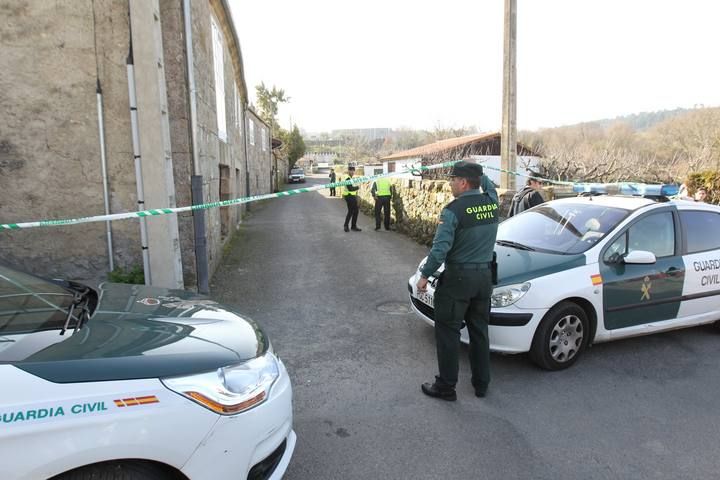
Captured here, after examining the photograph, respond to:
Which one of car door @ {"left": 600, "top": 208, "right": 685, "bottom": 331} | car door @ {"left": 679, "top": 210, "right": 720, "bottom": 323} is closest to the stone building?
car door @ {"left": 600, "top": 208, "right": 685, "bottom": 331}

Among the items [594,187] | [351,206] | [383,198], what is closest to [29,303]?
[594,187]

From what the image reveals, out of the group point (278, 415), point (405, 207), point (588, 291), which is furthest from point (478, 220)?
point (405, 207)

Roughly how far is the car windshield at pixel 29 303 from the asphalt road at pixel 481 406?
1.64 m

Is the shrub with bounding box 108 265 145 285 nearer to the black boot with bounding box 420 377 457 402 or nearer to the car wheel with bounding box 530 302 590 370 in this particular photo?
the black boot with bounding box 420 377 457 402

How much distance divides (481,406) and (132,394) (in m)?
2.74

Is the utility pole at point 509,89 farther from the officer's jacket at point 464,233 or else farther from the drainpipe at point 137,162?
the drainpipe at point 137,162

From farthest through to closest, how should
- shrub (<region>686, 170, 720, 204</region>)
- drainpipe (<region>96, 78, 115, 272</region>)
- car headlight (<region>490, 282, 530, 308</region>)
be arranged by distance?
shrub (<region>686, 170, 720, 204</region>), drainpipe (<region>96, 78, 115, 272</region>), car headlight (<region>490, 282, 530, 308</region>)

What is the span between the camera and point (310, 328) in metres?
5.51

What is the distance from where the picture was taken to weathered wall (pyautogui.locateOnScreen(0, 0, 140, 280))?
562 centimetres

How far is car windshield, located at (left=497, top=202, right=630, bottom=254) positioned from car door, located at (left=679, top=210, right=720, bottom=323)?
79 cm

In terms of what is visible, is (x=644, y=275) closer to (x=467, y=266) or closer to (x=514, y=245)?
(x=514, y=245)

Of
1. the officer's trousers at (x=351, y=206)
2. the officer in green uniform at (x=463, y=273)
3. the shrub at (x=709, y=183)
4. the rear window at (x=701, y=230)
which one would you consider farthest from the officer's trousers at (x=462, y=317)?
the officer's trousers at (x=351, y=206)

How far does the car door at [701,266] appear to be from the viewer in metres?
4.85

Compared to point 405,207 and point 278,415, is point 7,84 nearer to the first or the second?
point 278,415
